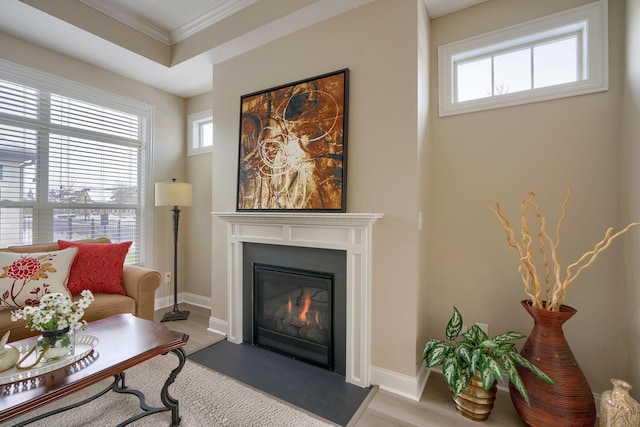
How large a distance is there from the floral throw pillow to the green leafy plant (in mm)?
2738

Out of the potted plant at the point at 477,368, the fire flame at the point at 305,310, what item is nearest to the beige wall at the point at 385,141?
the potted plant at the point at 477,368

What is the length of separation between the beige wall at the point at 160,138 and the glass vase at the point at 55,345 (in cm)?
230

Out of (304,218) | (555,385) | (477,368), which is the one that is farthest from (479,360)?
(304,218)

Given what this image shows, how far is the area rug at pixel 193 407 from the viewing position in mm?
1687

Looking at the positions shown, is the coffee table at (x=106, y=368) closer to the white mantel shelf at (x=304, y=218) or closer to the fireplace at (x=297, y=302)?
the fireplace at (x=297, y=302)

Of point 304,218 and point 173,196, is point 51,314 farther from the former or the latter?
point 173,196

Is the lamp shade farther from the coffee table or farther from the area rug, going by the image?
the area rug

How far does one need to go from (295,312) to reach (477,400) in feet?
4.52

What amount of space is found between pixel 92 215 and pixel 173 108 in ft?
5.46

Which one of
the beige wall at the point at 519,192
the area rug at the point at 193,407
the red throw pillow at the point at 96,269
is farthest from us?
the red throw pillow at the point at 96,269

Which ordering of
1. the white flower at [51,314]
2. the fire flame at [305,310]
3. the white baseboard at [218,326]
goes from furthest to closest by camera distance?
1. the white baseboard at [218,326]
2. the fire flame at [305,310]
3. the white flower at [51,314]

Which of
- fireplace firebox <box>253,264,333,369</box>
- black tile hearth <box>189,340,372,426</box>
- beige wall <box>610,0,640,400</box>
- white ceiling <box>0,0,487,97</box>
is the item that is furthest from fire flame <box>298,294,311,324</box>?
white ceiling <box>0,0,487,97</box>

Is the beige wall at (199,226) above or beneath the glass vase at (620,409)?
above

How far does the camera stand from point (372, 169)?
2.14 metres
